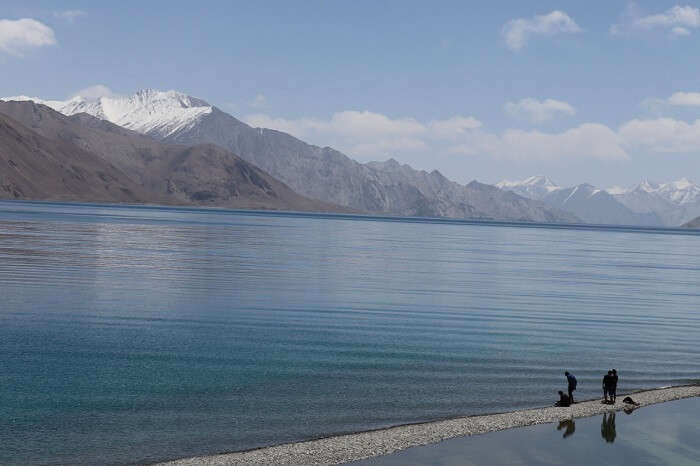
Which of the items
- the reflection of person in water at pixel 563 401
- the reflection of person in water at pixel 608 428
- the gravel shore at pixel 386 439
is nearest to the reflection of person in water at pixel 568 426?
the gravel shore at pixel 386 439

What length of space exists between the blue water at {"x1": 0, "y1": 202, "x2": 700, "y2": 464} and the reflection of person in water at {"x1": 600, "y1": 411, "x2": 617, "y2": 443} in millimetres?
3300

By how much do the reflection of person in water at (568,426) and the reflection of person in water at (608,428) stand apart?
1.16 metres

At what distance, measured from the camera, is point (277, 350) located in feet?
152

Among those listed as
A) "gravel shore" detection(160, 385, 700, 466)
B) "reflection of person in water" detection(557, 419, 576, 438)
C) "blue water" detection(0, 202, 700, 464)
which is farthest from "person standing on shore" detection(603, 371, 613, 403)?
"reflection of person in water" detection(557, 419, 576, 438)

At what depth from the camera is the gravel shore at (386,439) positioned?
90.1 feet

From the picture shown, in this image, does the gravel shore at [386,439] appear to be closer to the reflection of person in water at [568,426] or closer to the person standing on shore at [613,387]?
the reflection of person in water at [568,426]

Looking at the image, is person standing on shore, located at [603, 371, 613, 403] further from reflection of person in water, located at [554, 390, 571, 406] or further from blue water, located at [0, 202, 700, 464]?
blue water, located at [0, 202, 700, 464]

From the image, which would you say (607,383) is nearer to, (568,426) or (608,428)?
(608,428)

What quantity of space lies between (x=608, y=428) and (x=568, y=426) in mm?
1753

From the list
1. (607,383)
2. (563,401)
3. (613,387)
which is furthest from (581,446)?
(613,387)

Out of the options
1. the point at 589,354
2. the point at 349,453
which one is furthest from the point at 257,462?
the point at 589,354

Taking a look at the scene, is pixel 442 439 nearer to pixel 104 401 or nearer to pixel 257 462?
pixel 257 462

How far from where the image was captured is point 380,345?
49.5 metres

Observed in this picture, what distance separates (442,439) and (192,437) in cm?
954
